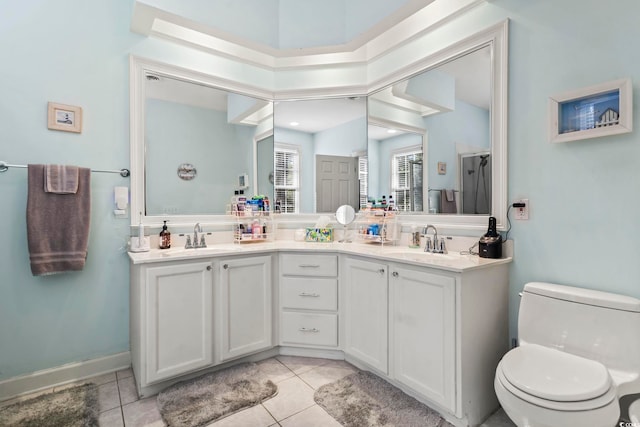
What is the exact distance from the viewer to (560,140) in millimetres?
1632

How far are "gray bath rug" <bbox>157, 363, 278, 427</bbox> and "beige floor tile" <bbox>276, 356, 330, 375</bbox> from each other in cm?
23

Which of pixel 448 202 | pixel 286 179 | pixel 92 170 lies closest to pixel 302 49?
pixel 286 179

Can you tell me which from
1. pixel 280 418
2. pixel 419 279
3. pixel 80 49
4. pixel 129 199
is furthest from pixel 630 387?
pixel 80 49

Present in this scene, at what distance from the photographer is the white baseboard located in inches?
75.6

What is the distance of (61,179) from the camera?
6.47 ft

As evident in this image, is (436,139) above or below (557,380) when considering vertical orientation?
above

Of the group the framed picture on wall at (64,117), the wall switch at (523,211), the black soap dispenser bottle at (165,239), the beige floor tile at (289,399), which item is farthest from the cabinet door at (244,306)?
the wall switch at (523,211)

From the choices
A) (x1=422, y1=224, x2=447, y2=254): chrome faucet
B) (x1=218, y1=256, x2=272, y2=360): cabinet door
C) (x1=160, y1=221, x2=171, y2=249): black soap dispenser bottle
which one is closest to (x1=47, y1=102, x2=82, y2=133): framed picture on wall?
(x1=160, y1=221, x2=171, y2=249): black soap dispenser bottle

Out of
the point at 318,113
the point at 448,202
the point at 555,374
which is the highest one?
the point at 318,113

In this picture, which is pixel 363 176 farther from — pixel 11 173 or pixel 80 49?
pixel 11 173

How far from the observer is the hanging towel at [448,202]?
2221 millimetres

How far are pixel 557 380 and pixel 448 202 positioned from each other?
126 centimetres

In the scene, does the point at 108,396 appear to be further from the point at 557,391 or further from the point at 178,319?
the point at 557,391

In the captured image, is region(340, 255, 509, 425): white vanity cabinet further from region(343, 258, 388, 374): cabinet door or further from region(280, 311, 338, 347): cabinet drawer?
region(280, 311, 338, 347): cabinet drawer
